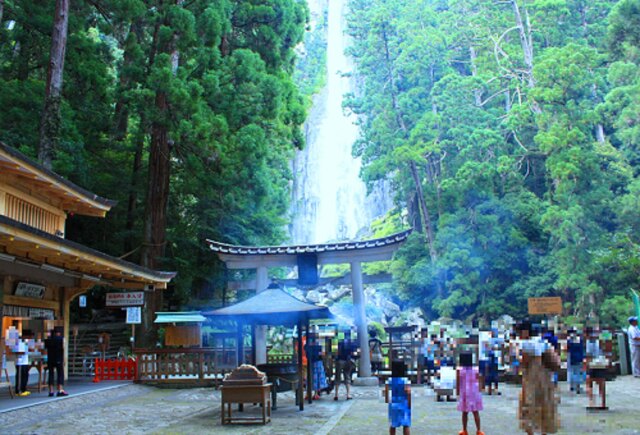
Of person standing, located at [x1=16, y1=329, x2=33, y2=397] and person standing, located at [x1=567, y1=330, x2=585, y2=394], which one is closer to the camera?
person standing, located at [x1=567, y1=330, x2=585, y2=394]

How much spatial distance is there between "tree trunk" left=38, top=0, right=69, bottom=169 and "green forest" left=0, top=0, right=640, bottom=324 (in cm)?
5

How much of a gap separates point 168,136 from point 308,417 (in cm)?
1258

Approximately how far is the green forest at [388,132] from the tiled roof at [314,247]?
142 inches

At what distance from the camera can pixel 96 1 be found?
762 inches

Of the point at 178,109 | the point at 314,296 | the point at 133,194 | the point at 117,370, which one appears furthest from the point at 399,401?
the point at 314,296

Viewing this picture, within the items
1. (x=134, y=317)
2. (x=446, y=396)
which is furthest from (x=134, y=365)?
(x=446, y=396)

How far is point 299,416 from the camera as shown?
10.7 metres

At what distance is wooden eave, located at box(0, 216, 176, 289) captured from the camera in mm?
10437

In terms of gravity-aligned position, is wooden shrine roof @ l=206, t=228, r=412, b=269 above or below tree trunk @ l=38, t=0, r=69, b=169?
below

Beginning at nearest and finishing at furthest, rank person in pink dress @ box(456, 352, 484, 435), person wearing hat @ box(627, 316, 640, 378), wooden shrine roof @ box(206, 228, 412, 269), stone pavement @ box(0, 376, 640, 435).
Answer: person in pink dress @ box(456, 352, 484, 435)
stone pavement @ box(0, 376, 640, 435)
person wearing hat @ box(627, 316, 640, 378)
wooden shrine roof @ box(206, 228, 412, 269)

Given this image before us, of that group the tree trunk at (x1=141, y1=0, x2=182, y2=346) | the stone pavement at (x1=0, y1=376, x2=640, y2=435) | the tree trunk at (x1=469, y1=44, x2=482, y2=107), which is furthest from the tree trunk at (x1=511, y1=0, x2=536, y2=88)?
the stone pavement at (x1=0, y1=376, x2=640, y2=435)

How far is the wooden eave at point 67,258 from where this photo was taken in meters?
10.4

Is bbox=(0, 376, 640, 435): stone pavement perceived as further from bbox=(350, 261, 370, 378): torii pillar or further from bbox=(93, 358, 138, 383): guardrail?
bbox=(93, 358, 138, 383): guardrail

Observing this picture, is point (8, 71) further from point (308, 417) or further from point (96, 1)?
point (308, 417)
